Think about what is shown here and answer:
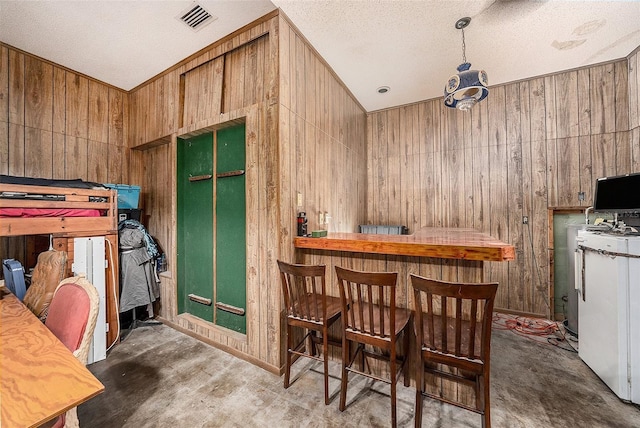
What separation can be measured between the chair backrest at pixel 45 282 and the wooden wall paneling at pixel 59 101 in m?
2.21

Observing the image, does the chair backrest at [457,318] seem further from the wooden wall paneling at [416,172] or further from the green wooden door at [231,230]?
the wooden wall paneling at [416,172]

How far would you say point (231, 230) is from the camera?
273 cm

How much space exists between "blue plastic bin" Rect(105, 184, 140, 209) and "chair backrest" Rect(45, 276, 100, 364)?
211cm

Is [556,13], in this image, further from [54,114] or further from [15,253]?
[15,253]

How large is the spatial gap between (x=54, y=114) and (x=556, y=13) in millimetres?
5707

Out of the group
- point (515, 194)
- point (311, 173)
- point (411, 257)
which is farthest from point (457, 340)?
point (515, 194)

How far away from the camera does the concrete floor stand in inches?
69.0

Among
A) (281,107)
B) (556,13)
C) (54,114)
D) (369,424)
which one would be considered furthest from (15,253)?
(556,13)

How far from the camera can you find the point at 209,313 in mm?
2930

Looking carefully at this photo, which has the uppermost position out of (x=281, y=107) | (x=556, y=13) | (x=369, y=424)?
(x=556, y=13)

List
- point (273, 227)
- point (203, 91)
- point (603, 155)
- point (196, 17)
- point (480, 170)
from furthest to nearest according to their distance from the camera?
point (480, 170) → point (603, 155) → point (203, 91) → point (196, 17) → point (273, 227)

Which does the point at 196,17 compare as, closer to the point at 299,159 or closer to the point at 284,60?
the point at 284,60

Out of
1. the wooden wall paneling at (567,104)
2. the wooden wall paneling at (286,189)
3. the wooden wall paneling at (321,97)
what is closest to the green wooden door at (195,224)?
the wooden wall paneling at (286,189)

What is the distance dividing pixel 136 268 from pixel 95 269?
0.55m
